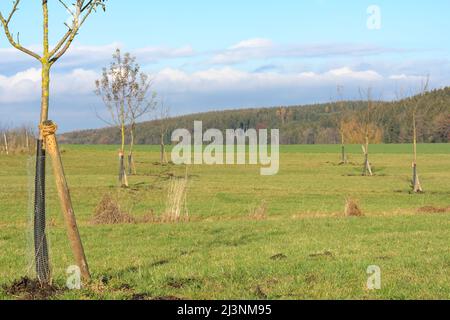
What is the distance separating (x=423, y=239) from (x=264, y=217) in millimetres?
7767

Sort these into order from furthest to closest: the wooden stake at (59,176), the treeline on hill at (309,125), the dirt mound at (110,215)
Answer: the treeline on hill at (309,125) → the dirt mound at (110,215) → the wooden stake at (59,176)

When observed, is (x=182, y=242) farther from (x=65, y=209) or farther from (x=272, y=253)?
(x=65, y=209)

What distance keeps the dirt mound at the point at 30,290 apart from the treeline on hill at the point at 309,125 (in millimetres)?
95939

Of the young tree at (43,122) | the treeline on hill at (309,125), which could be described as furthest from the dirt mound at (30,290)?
the treeline on hill at (309,125)

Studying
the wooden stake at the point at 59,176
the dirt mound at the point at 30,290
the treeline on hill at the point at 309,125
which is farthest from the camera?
the treeline on hill at the point at 309,125

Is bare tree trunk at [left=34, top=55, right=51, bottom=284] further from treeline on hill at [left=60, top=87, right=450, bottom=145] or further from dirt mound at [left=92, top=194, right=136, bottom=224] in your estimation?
treeline on hill at [left=60, top=87, right=450, bottom=145]

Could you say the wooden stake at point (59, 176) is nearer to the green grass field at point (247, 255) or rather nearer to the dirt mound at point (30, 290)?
the dirt mound at point (30, 290)

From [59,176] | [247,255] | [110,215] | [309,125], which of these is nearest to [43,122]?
[59,176]

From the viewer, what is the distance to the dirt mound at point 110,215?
62.1 feet

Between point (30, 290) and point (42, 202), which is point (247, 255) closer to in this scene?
point (42, 202)

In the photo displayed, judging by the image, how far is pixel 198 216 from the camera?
75.6ft

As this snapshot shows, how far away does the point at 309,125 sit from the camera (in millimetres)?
177500

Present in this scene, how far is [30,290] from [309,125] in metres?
172
